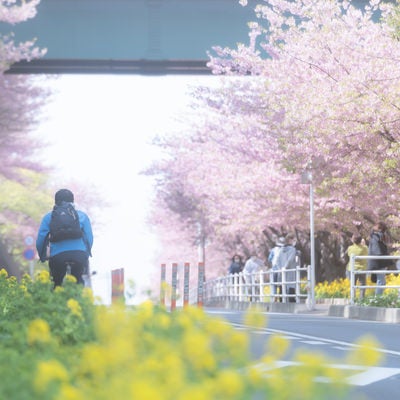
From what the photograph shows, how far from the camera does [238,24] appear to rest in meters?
35.7

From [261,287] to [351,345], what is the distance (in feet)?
66.5

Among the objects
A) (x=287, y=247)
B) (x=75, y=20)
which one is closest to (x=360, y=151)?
(x=287, y=247)

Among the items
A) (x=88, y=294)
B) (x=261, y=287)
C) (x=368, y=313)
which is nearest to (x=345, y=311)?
(x=368, y=313)

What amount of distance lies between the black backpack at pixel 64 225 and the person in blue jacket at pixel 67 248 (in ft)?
0.34

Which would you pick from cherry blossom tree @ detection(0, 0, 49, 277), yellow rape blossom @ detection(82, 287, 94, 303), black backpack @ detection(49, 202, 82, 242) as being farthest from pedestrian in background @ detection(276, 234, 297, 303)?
yellow rape blossom @ detection(82, 287, 94, 303)

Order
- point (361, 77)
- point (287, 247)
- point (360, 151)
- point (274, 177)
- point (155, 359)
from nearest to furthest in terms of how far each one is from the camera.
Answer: point (155, 359) < point (361, 77) < point (360, 151) < point (287, 247) < point (274, 177)

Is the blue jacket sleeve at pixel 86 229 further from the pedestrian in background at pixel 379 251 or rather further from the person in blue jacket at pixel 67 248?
the pedestrian in background at pixel 379 251

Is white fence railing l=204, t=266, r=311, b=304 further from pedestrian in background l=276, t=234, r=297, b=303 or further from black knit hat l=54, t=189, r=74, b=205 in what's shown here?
black knit hat l=54, t=189, r=74, b=205

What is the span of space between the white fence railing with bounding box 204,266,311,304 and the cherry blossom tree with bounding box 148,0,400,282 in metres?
2.01

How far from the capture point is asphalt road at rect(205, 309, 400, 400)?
9.48 metres

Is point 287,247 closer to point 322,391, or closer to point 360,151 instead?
point 360,151

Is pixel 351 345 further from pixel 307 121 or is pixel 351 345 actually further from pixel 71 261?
pixel 307 121

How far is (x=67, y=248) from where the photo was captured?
14.2 meters

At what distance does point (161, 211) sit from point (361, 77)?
130ft
